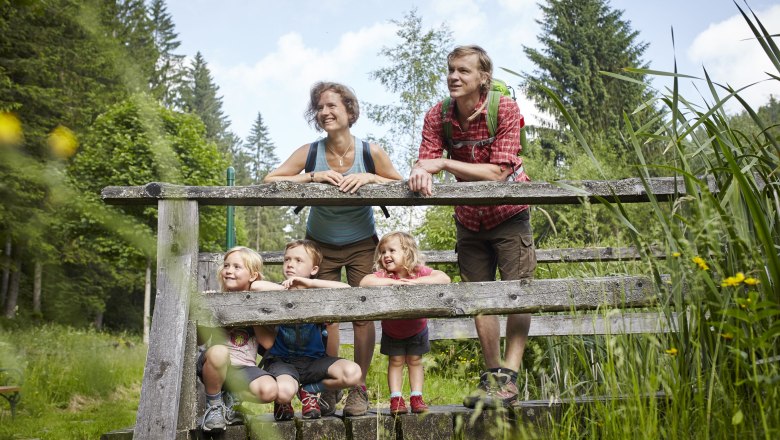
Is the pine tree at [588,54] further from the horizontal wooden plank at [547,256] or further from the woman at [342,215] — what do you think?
the woman at [342,215]

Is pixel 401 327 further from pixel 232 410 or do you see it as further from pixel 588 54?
pixel 588 54

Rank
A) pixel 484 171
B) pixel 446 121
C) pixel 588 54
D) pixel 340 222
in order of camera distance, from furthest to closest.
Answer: pixel 588 54 → pixel 340 222 → pixel 446 121 → pixel 484 171

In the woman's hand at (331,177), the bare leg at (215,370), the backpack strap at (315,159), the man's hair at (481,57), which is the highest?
the man's hair at (481,57)

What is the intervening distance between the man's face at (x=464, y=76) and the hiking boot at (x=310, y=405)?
58.6 inches

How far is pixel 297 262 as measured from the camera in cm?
333

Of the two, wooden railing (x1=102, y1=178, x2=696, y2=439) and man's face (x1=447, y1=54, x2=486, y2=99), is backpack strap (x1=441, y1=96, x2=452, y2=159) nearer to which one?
man's face (x1=447, y1=54, x2=486, y2=99)

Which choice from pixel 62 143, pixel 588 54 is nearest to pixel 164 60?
pixel 62 143

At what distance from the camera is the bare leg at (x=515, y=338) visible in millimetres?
3176

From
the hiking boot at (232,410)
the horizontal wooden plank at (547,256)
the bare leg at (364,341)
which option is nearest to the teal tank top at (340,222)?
the bare leg at (364,341)

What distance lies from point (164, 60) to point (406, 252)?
274 centimetres

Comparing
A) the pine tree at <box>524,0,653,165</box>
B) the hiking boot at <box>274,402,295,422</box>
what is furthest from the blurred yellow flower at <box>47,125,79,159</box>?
the pine tree at <box>524,0,653,165</box>

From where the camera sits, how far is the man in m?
3.19

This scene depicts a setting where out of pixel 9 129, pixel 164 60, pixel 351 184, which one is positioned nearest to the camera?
pixel 9 129

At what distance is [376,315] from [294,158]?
3.91 ft
